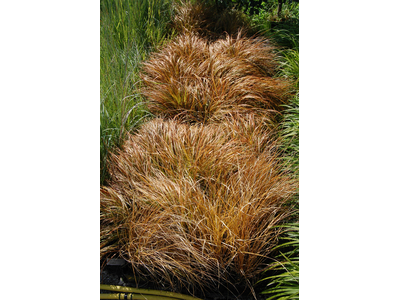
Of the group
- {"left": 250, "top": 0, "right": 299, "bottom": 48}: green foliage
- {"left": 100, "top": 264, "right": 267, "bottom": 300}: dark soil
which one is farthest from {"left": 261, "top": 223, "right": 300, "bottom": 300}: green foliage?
{"left": 250, "top": 0, "right": 299, "bottom": 48}: green foliage

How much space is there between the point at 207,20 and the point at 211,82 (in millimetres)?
1440

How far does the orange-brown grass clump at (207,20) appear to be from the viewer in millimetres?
3466

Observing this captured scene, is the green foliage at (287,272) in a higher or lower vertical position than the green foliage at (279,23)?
lower

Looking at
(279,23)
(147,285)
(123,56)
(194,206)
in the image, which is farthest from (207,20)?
(147,285)

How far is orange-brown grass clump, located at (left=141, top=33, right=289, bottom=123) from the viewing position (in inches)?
93.0

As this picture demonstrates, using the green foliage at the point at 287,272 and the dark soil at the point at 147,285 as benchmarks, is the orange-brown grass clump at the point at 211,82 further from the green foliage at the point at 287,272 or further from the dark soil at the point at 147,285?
the dark soil at the point at 147,285

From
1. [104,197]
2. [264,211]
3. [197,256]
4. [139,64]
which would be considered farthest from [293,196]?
[139,64]

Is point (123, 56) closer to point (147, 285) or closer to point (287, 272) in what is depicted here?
point (147, 285)

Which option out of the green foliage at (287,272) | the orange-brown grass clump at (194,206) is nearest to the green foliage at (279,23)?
the orange-brown grass clump at (194,206)

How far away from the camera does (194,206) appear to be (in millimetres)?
1493

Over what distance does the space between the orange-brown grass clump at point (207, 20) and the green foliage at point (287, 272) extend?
253 centimetres

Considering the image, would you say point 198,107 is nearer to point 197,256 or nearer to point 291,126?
point 291,126

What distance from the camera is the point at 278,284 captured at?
4.47 feet

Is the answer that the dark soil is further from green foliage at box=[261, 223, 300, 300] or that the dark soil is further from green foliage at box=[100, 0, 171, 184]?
green foliage at box=[100, 0, 171, 184]
